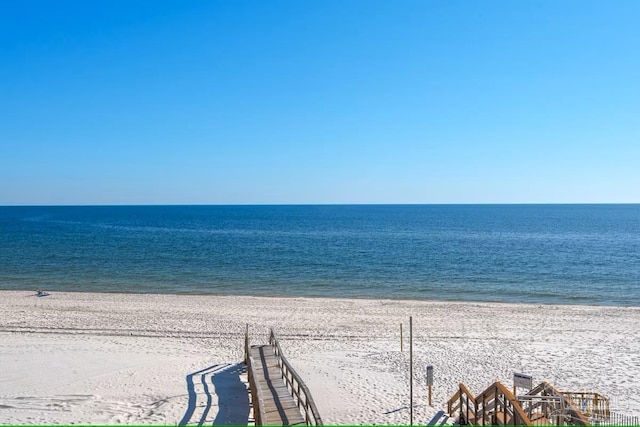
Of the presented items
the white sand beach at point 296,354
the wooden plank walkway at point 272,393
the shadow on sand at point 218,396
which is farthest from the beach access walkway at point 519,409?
the shadow on sand at point 218,396

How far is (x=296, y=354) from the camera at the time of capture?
1873cm

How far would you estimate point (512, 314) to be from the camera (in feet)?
88.9

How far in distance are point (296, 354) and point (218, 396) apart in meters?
5.07

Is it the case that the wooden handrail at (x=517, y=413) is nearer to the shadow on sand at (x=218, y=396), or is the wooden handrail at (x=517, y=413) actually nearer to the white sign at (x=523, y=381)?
the white sign at (x=523, y=381)

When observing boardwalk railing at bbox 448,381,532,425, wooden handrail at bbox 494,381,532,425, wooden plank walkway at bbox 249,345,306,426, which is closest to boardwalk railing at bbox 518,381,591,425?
boardwalk railing at bbox 448,381,532,425

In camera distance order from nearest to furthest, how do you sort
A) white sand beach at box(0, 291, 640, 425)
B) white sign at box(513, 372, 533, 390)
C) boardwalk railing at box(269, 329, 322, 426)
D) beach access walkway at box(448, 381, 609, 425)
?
1. beach access walkway at box(448, 381, 609, 425)
2. boardwalk railing at box(269, 329, 322, 426)
3. white sign at box(513, 372, 533, 390)
4. white sand beach at box(0, 291, 640, 425)

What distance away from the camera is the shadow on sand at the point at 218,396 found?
1240cm

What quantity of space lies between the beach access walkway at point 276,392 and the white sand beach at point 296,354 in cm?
75

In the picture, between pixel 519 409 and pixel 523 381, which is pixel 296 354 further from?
pixel 519 409

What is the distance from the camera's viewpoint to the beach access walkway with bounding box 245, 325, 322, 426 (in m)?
10.9

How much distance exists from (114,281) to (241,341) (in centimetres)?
2234

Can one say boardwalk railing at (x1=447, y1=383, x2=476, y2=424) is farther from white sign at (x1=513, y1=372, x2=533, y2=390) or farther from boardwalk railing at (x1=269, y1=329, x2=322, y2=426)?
boardwalk railing at (x1=269, y1=329, x2=322, y2=426)

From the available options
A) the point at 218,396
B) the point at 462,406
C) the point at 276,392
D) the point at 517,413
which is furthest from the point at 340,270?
the point at 517,413

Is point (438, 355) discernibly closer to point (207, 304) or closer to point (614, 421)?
point (614, 421)
